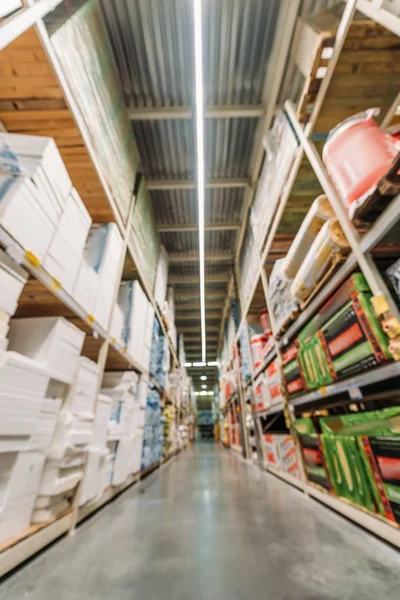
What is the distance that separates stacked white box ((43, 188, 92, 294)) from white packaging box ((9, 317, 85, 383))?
0.95 ft

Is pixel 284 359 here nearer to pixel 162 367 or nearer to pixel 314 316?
pixel 314 316

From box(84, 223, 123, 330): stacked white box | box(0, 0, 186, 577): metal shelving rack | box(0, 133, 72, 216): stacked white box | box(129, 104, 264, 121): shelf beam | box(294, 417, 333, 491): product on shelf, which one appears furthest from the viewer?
box(129, 104, 264, 121): shelf beam

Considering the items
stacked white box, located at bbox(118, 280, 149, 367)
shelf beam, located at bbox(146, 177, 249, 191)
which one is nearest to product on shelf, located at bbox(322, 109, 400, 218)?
stacked white box, located at bbox(118, 280, 149, 367)

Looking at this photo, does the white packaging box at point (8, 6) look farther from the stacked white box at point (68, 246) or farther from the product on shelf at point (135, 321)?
the product on shelf at point (135, 321)

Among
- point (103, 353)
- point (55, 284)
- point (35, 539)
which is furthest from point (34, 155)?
point (35, 539)

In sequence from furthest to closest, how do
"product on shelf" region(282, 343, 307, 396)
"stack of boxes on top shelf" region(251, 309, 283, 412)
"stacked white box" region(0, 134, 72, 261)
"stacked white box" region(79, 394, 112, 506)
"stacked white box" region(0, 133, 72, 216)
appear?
"stack of boxes on top shelf" region(251, 309, 283, 412) < "product on shelf" region(282, 343, 307, 396) < "stacked white box" region(79, 394, 112, 506) < "stacked white box" region(0, 133, 72, 216) < "stacked white box" region(0, 134, 72, 261)

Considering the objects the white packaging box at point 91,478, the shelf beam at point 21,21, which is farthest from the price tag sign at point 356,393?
the shelf beam at point 21,21

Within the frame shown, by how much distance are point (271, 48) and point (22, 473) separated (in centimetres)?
551

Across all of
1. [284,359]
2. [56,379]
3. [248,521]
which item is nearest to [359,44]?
[284,359]

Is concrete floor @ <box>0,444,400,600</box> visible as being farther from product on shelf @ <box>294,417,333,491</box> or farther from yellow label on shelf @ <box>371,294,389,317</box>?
yellow label on shelf @ <box>371,294,389,317</box>

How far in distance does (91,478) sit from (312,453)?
198 centimetres

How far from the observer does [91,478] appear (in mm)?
1898

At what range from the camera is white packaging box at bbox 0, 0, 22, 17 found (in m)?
1.23

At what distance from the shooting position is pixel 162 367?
5230 mm
